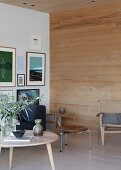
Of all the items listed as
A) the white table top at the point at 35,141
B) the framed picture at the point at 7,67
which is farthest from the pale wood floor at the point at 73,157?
the framed picture at the point at 7,67

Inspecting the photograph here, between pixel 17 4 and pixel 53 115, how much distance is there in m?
2.69

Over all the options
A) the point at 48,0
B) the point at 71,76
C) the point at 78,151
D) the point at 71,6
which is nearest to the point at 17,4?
the point at 48,0

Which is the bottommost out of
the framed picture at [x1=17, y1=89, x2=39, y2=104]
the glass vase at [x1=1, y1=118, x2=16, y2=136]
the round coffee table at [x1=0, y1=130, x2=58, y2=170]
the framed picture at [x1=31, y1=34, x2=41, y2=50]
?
the round coffee table at [x1=0, y1=130, x2=58, y2=170]

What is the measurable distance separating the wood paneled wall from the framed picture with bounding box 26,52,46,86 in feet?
0.91

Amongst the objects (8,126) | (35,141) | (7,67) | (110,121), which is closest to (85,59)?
(7,67)

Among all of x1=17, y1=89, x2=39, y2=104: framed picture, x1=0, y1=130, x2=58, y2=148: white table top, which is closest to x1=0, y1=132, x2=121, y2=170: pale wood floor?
x1=0, y1=130, x2=58, y2=148: white table top

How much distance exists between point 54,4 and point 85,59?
1.47 metres

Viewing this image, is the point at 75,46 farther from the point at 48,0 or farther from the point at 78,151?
the point at 78,151

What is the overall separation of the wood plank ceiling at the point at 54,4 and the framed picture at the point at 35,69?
112 centimetres

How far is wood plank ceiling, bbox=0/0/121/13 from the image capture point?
638cm

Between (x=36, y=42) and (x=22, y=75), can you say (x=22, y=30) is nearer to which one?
(x=36, y=42)

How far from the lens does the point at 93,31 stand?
6.82m

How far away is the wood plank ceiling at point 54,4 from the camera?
6.38m

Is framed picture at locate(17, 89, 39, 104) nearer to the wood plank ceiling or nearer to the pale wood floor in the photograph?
the pale wood floor
